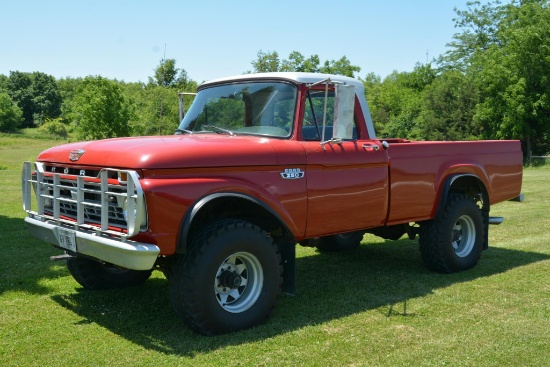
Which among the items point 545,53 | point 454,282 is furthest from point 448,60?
point 454,282

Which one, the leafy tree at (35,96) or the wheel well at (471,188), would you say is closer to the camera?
the wheel well at (471,188)

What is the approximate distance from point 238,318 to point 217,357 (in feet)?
1.98

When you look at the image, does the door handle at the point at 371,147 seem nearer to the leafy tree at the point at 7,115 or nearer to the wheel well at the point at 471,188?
the wheel well at the point at 471,188

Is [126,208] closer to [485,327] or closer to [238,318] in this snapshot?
[238,318]

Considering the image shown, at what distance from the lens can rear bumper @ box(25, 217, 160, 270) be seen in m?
4.41

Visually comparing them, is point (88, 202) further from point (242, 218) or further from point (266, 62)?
point (266, 62)

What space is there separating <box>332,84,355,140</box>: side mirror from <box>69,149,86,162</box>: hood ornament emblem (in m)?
2.24

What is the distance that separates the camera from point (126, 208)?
459 cm

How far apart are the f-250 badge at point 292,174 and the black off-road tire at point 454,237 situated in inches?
89.7

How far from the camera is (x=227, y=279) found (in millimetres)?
4961

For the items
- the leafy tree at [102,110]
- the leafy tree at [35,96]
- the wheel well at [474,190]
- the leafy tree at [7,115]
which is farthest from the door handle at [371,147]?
the leafy tree at [35,96]

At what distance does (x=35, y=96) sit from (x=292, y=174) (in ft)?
400

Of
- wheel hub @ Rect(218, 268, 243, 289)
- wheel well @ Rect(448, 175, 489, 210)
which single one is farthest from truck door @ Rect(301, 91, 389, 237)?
wheel well @ Rect(448, 175, 489, 210)

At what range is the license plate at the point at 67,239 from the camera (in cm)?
496
